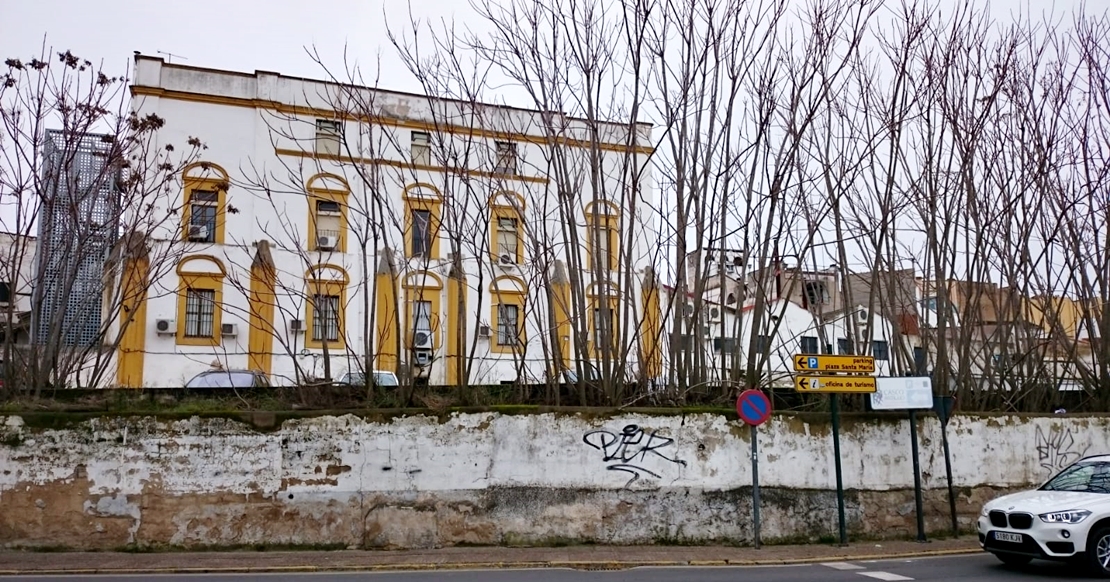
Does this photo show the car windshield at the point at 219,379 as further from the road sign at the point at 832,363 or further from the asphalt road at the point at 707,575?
the road sign at the point at 832,363

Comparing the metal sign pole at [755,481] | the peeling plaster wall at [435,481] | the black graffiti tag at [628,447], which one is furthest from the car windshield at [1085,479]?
the black graffiti tag at [628,447]

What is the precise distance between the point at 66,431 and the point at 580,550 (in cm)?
705

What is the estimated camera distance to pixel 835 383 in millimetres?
13023

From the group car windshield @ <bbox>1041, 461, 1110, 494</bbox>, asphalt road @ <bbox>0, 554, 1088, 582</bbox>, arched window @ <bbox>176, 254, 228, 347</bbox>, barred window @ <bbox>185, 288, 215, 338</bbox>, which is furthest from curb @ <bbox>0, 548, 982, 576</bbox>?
barred window @ <bbox>185, 288, 215, 338</bbox>

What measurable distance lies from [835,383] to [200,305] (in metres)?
20.4

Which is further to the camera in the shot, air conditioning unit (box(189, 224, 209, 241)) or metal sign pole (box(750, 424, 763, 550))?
air conditioning unit (box(189, 224, 209, 241))

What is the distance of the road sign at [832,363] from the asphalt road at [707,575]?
2823 millimetres

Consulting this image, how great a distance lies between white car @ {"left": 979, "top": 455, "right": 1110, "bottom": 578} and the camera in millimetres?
9930

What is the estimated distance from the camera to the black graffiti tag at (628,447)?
42.5ft

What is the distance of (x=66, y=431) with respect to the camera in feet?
39.5

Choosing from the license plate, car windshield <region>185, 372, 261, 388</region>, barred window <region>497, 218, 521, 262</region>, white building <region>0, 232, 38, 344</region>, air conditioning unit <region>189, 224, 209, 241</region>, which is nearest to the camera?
the license plate

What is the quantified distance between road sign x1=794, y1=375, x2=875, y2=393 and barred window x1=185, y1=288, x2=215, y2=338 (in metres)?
19.7

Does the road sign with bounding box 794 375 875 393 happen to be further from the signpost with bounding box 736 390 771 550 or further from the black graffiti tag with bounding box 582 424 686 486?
the black graffiti tag with bounding box 582 424 686 486

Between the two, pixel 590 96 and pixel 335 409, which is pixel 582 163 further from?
pixel 335 409
